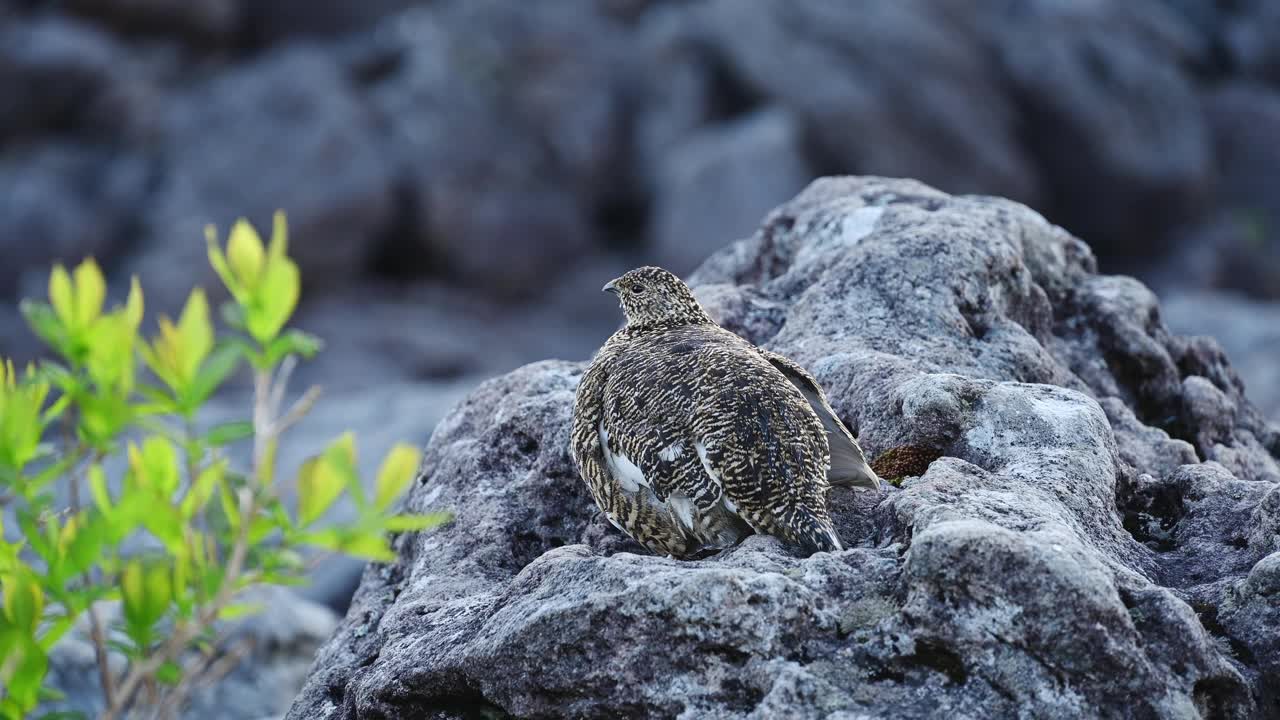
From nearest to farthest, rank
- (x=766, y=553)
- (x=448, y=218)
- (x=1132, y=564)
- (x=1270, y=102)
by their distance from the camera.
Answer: (x=766, y=553)
(x=1132, y=564)
(x=448, y=218)
(x=1270, y=102)

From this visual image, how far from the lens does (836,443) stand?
4824 mm

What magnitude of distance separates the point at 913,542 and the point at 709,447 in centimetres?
85

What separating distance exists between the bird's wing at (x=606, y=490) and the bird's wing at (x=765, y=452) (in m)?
0.33

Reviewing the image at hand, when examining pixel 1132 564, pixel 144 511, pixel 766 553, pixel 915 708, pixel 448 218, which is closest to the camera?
pixel 144 511

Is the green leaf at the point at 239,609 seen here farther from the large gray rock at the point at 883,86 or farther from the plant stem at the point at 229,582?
the large gray rock at the point at 883,86

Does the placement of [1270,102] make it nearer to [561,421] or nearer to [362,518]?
[561,421]

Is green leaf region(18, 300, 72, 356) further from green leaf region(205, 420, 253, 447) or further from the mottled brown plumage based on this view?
the mottled brown plumage

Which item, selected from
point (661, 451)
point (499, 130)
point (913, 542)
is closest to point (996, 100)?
point (499, 130)

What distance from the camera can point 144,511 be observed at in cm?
259

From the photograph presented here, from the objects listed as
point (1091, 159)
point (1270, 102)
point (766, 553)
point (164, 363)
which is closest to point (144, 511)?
point (164, 363)

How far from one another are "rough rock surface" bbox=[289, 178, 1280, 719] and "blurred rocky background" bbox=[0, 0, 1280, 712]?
15849 mm

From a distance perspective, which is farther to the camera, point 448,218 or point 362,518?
point 448,218

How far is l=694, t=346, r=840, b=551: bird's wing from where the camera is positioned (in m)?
4.45

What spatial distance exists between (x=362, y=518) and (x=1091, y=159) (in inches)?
922
